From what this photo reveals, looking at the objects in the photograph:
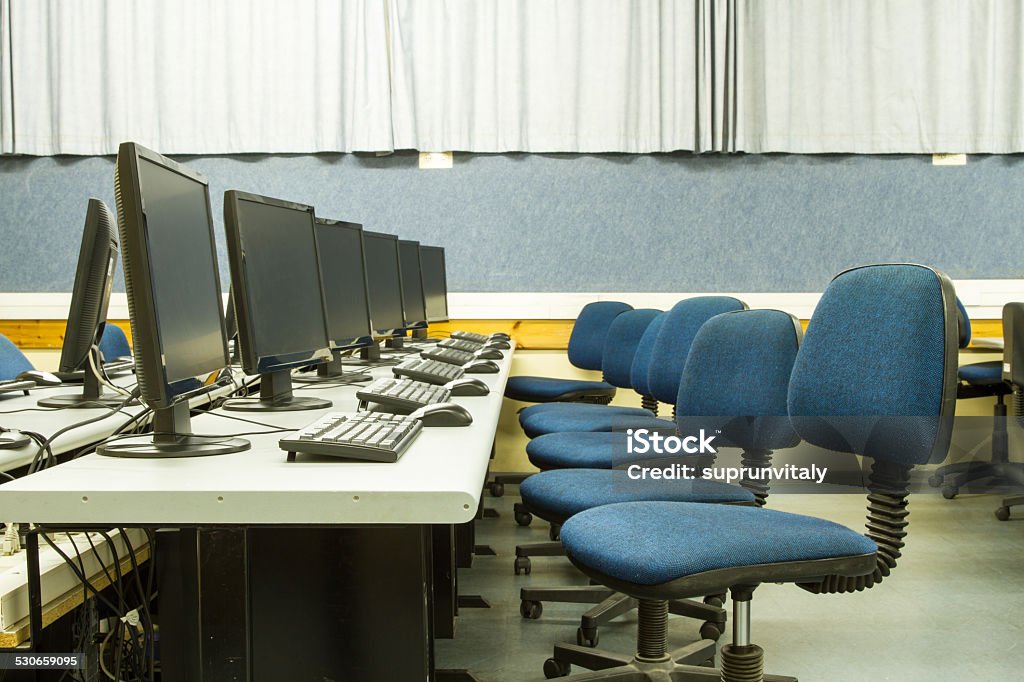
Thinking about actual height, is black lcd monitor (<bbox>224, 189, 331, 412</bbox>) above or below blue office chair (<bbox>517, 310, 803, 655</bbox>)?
above

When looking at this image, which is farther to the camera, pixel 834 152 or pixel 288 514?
pixel 834 152

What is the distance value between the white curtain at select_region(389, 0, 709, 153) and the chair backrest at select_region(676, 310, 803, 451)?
249 centimetres

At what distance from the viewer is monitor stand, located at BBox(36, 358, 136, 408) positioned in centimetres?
197

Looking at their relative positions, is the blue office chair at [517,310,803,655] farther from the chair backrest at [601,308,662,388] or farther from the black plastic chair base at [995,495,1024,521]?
the black plastic chair base at [995,495,1024,521]

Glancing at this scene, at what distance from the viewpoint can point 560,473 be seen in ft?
6.81

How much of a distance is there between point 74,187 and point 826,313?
13.3 feet

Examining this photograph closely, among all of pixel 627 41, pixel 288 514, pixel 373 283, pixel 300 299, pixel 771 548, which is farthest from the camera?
pixel 627 41

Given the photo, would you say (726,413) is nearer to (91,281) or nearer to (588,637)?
(588,637)

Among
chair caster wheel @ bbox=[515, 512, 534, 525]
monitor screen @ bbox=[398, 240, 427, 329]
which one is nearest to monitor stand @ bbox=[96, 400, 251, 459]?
monitor screen @ bbox=[398, 240, 427, 329]

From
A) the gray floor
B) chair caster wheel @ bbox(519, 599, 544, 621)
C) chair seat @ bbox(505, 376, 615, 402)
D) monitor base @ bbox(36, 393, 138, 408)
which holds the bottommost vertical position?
the gray floor

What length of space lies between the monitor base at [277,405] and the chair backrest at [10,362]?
1241 mm

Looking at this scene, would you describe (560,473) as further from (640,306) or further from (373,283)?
(640,306)

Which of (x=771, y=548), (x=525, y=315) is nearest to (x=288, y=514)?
(x=771, y=548)

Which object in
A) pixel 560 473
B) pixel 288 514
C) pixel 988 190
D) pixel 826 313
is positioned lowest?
pixel 560 473
